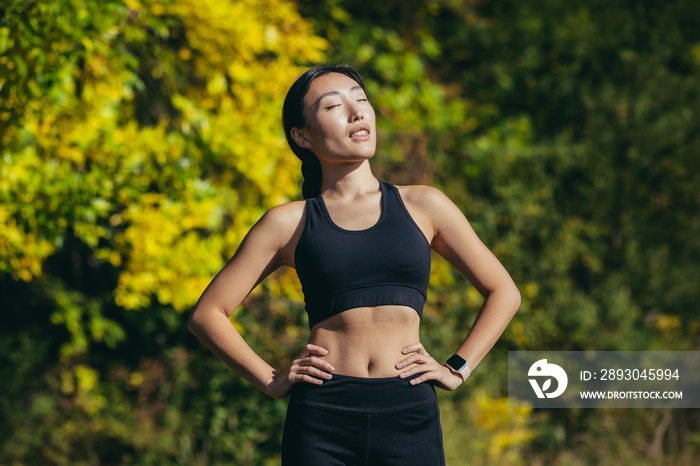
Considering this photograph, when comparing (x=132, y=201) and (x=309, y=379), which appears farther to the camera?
(x=132, y=201)

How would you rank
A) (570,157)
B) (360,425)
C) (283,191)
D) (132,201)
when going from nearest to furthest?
(360,425) < (132,201) < (283,191) < (570,157)

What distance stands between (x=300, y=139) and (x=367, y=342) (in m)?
0.73

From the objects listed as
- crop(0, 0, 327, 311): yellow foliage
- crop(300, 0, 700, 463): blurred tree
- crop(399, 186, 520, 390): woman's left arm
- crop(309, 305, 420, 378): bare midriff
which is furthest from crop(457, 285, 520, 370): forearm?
crop(300, 0, 700, 463): blurred tree

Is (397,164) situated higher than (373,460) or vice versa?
(397,164)

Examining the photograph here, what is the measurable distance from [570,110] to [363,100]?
241 inches

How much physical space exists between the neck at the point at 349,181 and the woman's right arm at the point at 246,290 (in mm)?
148

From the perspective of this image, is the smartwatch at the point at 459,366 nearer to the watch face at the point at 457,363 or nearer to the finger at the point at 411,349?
the watch face at the point at 457,363

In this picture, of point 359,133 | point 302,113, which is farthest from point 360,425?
point 302,113

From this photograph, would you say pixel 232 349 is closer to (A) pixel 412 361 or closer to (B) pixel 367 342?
(B) pixel 367 342

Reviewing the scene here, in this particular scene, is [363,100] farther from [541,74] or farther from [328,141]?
[541,74]

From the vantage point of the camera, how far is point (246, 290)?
2484 mm

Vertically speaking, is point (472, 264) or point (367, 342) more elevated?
point (472, 264)

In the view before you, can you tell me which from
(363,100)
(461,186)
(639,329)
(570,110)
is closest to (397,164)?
(461,186)

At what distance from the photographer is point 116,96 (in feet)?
15.1
